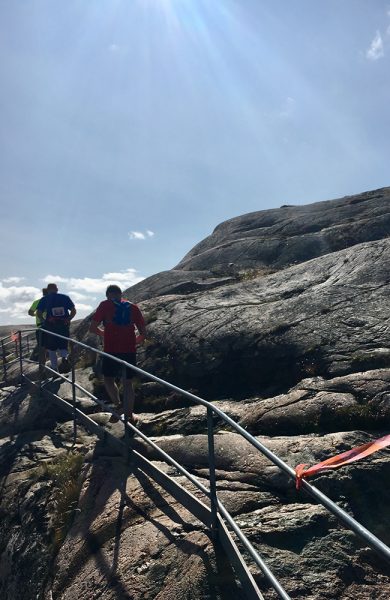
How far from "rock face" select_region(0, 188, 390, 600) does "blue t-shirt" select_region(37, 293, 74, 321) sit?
1.81 metres

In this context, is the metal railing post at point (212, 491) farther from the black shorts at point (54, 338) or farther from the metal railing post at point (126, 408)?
the black shorts at point (54, 338)

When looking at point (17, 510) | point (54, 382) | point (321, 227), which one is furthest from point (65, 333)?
point (321, 227)

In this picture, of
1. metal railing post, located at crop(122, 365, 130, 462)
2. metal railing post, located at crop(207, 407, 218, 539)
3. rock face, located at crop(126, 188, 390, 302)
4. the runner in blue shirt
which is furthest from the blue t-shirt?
metal railing post, located at crop(207, 407, 218, 539)

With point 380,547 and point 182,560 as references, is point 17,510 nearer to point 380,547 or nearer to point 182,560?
point 182,560

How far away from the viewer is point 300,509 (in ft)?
16.3

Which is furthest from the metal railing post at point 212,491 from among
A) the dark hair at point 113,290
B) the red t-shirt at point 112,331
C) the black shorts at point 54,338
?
the black shorts at point 54,338

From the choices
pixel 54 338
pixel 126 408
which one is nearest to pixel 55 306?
pixel 54 338

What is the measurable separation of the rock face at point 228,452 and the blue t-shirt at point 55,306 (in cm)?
181

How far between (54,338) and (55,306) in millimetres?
818

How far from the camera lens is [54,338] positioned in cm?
1130

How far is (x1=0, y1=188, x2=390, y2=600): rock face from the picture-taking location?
436cm

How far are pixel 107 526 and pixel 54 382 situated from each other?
6109 mm

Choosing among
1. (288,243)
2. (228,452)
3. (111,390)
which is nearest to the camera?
(228,452)

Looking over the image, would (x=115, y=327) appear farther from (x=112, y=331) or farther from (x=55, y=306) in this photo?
(x=55, y=306)
